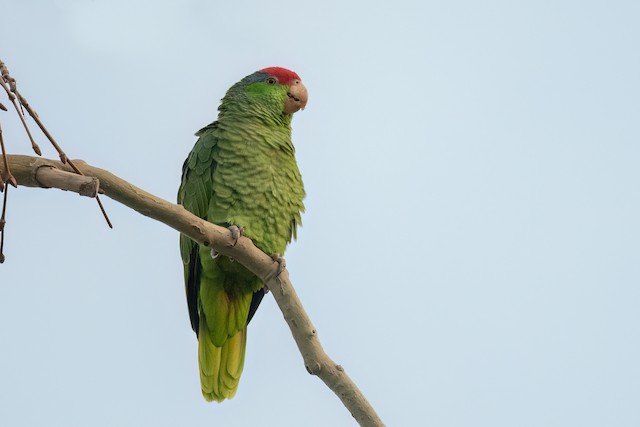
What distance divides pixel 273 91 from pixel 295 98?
0.16 m

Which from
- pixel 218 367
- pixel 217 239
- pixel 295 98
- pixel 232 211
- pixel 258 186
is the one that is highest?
pixel 295 98

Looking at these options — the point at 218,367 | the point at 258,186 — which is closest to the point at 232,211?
the point at 258,186

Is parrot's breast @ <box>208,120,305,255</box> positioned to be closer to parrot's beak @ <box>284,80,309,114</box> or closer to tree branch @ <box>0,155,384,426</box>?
parrot's beak @ <box>284,80,309,114</box>

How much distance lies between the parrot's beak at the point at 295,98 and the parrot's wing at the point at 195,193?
0.59m

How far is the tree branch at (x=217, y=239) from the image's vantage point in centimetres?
234

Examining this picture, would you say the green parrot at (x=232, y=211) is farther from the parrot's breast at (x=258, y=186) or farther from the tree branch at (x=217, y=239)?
the tree branch at (x=217, y=239)

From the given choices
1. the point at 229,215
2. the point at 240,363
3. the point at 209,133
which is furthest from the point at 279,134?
the point at 240,363

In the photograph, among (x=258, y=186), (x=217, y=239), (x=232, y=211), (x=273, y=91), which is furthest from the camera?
(x=273, y=91)

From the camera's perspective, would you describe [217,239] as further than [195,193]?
No

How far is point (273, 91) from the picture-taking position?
4.91 metres

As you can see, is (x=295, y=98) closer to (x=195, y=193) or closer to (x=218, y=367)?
(x=195, y=193)

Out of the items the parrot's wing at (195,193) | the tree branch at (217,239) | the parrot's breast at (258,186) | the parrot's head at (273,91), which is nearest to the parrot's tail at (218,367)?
the parrot's wing at (195,193)

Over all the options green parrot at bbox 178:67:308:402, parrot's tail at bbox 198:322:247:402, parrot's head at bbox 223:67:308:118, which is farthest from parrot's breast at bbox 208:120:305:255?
parrot's tail at bbox 198:322:247:402

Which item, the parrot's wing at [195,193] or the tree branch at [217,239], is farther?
the parrot's wing at [195,193]
